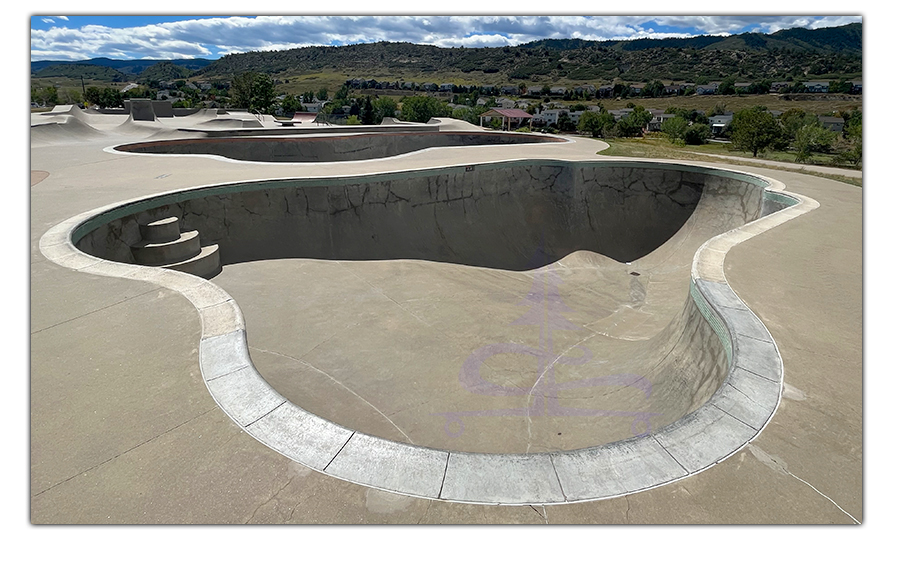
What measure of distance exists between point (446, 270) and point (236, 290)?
4580mm

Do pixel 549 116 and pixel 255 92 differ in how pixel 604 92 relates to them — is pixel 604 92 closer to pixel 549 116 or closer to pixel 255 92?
pixel 549 116

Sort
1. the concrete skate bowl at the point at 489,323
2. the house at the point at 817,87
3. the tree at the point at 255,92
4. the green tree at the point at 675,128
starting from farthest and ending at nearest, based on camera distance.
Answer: the house at the point at 817,87 → the tree at the point at 255,92 → the green tree at the point at 675,128 → the concrete skate bowl at the point at 489,323

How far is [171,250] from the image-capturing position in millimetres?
7641

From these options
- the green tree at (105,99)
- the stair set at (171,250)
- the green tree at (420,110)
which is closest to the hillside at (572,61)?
the green tree at (105,99)

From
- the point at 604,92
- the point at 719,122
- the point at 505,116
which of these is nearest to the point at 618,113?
the point at 719,122

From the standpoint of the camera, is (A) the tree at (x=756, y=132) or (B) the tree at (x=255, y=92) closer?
(A) the tree at (x=756, y=132)

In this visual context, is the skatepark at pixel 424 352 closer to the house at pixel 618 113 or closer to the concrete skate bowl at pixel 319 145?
the concrete skate bowl at pixel 319 145

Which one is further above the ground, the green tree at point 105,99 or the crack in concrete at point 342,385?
the green tree at point 105,99

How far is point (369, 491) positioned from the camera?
7.73 feet

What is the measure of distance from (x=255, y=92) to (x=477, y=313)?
56.8 m

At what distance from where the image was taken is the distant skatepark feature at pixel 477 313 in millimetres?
2695

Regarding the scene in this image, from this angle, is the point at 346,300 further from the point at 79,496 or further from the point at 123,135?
the point at 123,135

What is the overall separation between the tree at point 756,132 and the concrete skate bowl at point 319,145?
9348mm

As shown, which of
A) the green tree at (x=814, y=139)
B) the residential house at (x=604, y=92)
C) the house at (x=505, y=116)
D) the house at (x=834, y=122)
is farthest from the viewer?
the residential house at (x=604, y=92)
